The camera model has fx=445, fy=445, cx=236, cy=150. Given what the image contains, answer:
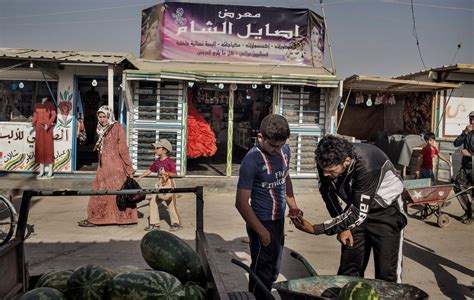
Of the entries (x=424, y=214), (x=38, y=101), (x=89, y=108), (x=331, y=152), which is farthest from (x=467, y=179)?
(x=38, y=101)

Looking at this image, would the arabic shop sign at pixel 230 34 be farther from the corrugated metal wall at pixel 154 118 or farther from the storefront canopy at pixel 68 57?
the storefront canopy at pixel 68 57

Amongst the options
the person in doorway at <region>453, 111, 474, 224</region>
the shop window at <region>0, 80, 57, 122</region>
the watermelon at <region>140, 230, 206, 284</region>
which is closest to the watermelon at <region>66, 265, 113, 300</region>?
the watermelon at <region>140, 230, 206, 284</region>

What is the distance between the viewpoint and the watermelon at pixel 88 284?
2.24 meters

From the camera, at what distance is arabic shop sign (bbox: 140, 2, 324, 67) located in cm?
1153

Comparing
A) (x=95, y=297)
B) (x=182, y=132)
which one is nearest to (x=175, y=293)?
(x=95, y=297)

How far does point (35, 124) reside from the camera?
33.0 ft

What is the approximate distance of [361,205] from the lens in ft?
10.4

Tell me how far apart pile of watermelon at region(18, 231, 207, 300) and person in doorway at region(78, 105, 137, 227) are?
4.07 m

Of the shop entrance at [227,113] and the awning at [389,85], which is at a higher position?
the awning at [389,85]

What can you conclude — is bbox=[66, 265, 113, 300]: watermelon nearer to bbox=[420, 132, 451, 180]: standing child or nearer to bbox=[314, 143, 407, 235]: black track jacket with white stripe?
bbox=[314, 143, 407, 235]: black track jacket with white stripe

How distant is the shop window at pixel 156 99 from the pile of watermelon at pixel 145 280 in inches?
310

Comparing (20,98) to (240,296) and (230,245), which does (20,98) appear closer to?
(230,245)

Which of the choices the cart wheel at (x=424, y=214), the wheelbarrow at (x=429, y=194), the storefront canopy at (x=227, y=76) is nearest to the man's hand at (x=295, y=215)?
the wheelbarrow at (x=429, y=194)

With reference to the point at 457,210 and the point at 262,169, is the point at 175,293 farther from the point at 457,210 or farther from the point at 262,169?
the point at 457,210
